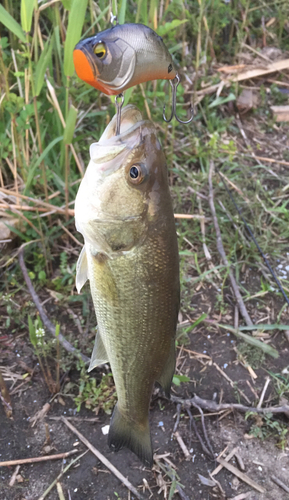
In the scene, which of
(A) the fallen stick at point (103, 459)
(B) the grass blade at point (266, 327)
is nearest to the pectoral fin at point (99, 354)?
(A) the fallen stick at point (103, 459)

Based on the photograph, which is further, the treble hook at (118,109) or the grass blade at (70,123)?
the grass blade at (70,123)

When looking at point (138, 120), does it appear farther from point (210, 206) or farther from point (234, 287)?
point (210, 206)

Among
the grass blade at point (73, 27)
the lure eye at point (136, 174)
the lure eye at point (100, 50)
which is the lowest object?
the lure eye at point (136, 174)

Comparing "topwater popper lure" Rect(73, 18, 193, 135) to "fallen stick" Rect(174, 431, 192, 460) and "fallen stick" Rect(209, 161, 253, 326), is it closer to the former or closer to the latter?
"fallen stick" Rect(174, 431, 192, 460)

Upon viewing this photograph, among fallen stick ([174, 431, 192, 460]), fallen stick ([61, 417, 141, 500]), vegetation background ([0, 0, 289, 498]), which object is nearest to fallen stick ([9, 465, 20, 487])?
fallen stick ([61, 417, 141, 500])

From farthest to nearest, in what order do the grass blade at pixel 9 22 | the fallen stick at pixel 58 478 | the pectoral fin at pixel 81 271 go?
the fallen stick at pixel 58 478 → the grass blade at pixel 9 22 → the pectoral fin at pixel 81 271

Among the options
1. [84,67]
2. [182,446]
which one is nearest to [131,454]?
[182,446]

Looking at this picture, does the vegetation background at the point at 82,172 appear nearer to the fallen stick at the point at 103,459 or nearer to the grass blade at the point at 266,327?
the grass blade at the point at 266,327

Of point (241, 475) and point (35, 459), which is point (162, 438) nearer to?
point (241, 475)

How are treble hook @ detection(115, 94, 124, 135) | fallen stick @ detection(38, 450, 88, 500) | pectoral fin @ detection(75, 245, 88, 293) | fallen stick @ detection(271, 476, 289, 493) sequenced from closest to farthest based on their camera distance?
treble hook @ detection(115, 94, 124, 135) < pectoral fin @ detection(75, 245, 88, 293) < fallen stick @ detection(38, 450, 88, 500) < fallen stick @ detection(271, 476, 289, 493)
